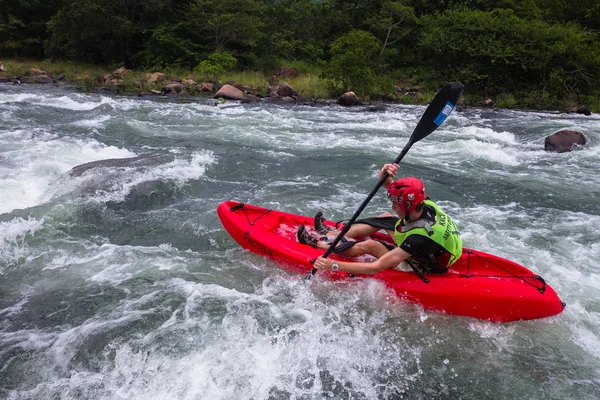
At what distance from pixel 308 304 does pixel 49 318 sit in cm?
200

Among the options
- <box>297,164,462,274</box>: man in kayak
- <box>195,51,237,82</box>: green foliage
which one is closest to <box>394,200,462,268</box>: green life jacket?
<box>297,164,462,274</box>: man in kayak

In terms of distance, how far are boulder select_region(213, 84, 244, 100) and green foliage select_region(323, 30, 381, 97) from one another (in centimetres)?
329

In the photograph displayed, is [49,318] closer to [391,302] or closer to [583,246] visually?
[391,302]

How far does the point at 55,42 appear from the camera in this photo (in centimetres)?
2238

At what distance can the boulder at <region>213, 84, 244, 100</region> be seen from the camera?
14758 mm

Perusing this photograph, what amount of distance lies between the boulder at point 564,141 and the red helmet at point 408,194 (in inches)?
280

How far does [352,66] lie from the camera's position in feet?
50.5

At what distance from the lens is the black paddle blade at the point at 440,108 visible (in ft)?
13.1

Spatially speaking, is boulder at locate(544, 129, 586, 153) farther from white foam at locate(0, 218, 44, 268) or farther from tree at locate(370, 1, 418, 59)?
tree at locate(370, 1, 418, 59)

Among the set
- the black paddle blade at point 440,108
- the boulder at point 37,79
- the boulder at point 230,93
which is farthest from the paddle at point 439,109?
the boulder at point 37,79

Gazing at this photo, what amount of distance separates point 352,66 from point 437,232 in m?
13.2

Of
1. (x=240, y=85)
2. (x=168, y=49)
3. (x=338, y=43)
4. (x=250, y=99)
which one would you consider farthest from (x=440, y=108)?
(x=168, y=49)

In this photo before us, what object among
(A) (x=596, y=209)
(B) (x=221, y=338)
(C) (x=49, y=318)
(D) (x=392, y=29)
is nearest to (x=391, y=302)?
(B) (x=221, y=338)

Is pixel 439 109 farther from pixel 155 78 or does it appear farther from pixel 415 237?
pixel 155 78
